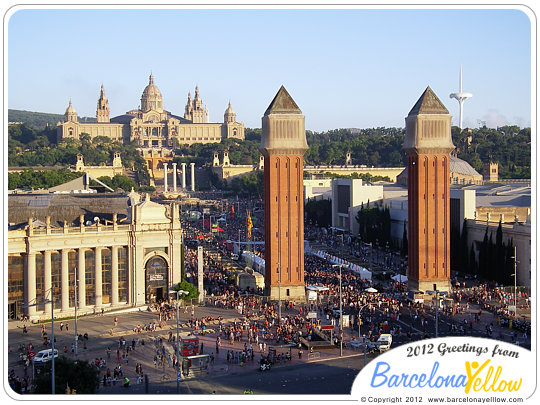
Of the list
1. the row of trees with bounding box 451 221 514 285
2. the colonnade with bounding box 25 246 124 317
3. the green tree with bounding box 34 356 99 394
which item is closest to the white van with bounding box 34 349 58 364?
the green tree with bounding box 34 356 99 394

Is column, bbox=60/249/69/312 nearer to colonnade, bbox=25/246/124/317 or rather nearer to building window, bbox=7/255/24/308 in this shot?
colonnade, bbox=25/246/124/317

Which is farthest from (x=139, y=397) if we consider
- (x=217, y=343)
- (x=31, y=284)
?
(x=31, y=284)

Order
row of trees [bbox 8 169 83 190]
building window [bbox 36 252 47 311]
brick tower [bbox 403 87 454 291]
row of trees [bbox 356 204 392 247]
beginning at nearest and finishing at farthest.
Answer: building window [bbox 36 252 47 311] → brick tower [bbox 403 87 454 291] → row of trees [bbox 356 204 392 247] → row of trees [bbox 8 169 83 190]

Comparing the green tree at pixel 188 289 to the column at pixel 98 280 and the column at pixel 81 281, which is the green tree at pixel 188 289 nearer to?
the column at pixel 98 280

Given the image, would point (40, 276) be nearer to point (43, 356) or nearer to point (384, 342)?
point (43, 356)

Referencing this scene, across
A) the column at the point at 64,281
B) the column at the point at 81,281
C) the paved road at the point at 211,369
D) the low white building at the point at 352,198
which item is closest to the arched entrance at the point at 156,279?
the column at the point at 81,281

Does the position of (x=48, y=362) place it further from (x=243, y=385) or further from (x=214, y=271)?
(x=214, y=271)

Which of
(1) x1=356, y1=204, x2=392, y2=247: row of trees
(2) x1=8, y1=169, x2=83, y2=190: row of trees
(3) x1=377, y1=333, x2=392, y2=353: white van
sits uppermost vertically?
(2) x1=8, y1=169, x2=83, y2=190: row of trees

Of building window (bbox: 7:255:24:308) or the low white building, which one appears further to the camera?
the low white building
